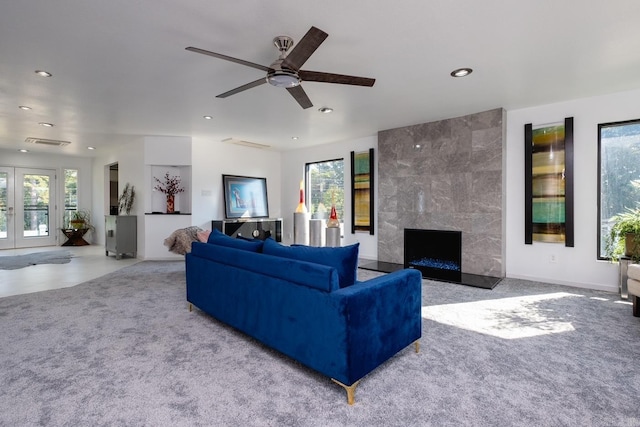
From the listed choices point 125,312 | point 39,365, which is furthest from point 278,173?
point 39,365

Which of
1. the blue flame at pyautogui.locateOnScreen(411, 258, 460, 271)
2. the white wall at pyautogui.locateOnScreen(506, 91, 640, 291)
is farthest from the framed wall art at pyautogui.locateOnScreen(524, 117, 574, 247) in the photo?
the blue flame at pyautogui.locateOnScreen(411, 258, 460, 271)

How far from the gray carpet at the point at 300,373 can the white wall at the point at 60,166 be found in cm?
657

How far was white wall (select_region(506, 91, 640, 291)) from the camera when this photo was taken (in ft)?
13.0

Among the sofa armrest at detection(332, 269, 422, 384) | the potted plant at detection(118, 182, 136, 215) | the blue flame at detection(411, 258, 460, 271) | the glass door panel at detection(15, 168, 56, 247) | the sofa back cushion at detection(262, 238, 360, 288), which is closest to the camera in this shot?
the sofa armrest at detection(332, 269, 422, 384)

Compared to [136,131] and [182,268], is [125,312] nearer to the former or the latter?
[182,268]

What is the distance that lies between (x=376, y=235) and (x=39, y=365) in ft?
16.8

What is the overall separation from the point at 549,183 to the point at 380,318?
3.81m

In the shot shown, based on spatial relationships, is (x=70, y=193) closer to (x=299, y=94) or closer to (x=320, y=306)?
(x=299, y=94)

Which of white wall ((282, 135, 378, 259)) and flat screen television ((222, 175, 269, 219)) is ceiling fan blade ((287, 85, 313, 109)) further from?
flat screen television ((222, 175, 269, 219))

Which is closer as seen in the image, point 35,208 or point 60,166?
point 35,208

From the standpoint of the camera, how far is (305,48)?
219cm

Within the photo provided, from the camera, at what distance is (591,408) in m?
1.71

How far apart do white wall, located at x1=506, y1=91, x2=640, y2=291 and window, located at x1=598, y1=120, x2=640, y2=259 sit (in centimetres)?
8

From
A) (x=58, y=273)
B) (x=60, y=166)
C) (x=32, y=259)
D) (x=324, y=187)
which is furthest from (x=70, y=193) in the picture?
(x=324, y=187)
